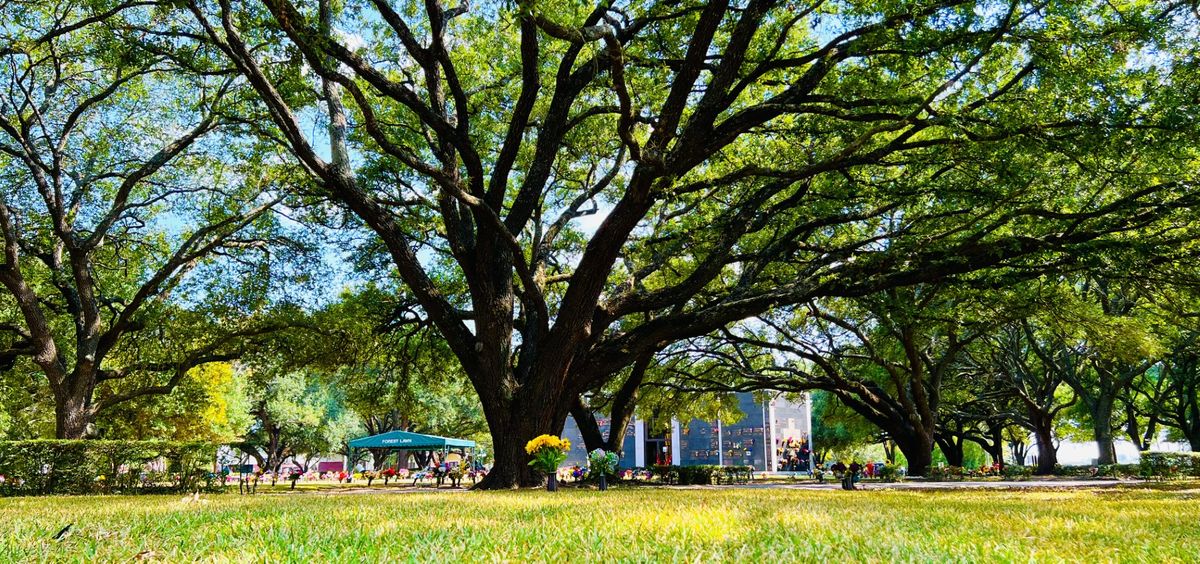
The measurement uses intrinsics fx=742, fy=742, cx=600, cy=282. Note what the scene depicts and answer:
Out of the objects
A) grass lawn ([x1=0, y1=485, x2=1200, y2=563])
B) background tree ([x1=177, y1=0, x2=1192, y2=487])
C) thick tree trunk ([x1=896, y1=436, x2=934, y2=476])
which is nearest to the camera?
grass lawn ([x1=0, y1=485, x2=1200, y2=563])

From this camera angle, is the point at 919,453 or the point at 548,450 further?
the point at 919,453

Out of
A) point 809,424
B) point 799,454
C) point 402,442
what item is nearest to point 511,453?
point 402,442

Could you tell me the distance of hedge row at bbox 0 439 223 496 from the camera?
1385cm

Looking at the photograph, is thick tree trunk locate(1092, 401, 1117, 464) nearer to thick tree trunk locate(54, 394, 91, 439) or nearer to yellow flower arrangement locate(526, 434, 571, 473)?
yellow flower arrangement locate(526, 434, 571, 473)

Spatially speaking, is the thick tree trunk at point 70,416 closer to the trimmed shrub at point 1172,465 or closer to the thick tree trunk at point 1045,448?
the trimmed shrub at point 1172,465

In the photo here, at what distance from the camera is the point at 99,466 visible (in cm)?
1431

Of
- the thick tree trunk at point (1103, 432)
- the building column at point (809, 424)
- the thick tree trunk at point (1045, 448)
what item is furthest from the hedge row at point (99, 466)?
the building column at point (809, 424)

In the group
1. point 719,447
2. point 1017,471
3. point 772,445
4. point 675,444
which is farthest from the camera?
point 675,444

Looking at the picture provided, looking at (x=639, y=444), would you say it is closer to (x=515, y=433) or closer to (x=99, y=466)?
(x=515, y=433)

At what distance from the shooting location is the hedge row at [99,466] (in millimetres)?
13852

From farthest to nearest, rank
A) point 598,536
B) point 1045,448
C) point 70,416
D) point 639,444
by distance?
point 639,444 < point 1045,448 < point 70,416 < point 598,536

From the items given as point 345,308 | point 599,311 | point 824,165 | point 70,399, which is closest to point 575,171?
point 599,311

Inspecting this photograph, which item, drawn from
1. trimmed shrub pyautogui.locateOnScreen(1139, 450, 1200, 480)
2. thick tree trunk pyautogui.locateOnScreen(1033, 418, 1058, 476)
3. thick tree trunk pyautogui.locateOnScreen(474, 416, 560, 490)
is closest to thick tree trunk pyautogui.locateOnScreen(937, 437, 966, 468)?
thick tree trunk pyautogui.locateOnScreen(1033, 418, 1058, 476)

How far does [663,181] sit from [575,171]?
7.25 meters
